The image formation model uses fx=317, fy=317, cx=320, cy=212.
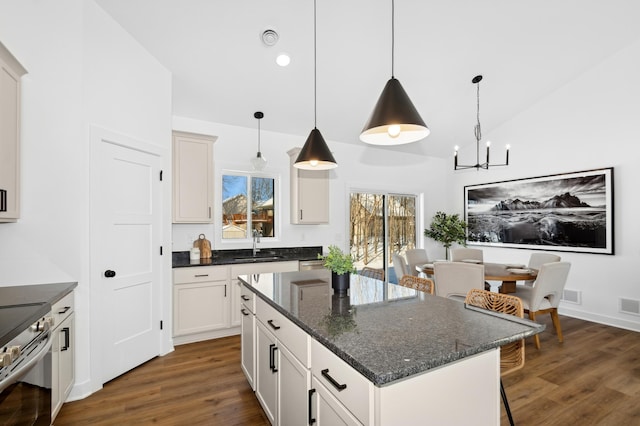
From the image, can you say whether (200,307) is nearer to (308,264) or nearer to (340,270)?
(308,264)

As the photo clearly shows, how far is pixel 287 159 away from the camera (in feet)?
16.1

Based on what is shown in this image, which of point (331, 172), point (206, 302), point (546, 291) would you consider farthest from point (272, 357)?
point (331, 172)

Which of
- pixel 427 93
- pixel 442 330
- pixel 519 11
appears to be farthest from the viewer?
pixel 427 93

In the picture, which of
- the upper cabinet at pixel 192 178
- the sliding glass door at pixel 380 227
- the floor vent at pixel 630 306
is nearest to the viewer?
the upper cabinet at pixel 192 178

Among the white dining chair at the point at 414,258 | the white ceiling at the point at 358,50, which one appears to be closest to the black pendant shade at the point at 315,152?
the white ceiling at the point at 358,50

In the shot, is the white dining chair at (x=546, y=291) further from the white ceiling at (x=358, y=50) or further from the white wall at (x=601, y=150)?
the white ceiling at (x=358, y=50)

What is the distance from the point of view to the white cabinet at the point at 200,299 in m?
3.54

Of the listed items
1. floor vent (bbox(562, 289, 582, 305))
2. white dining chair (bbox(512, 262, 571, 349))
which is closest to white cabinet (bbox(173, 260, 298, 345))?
white dining chair (bbox(512, 262, 571, 349))

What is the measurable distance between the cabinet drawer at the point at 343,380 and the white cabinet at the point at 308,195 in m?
3.30

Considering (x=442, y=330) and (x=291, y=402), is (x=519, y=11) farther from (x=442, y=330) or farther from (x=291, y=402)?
(x=291, y=402)

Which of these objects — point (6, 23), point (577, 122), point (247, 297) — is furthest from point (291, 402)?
point (577, 122)

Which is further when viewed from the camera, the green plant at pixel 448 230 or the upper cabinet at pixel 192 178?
the green plant at pixel 448 230

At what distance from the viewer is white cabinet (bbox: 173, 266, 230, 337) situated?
354 centimetres

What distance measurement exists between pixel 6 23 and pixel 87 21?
52 cm
